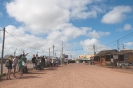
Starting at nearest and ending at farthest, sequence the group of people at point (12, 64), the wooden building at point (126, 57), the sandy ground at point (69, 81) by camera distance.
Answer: the sandy ground at point (69, 81)
the group of people at point (12, 64)
the wooden building at point (126, 57)

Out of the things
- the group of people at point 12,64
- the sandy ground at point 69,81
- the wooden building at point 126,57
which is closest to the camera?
the sandy ground at point 69,81

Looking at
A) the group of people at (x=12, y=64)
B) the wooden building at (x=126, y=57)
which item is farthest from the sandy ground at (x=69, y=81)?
the wooden building at (x=126, y=57)

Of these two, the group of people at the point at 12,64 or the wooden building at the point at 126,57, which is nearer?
the group of people at the point at 12,64

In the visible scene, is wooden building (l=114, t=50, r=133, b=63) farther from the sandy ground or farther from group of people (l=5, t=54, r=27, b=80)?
group of people (l=5, t=54, r=27, b=80)

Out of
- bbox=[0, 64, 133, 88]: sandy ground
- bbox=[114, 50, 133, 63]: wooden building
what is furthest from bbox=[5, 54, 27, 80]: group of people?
bbox=[114, 50, 133, 63]: wooden building

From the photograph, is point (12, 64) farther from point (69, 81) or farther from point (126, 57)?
point (126, 57)

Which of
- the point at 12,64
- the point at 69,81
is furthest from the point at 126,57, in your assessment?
the point at 69,81

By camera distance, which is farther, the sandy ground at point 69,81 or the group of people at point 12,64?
the group of people at point 12,64

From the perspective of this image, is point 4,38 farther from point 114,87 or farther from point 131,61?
point 131,61

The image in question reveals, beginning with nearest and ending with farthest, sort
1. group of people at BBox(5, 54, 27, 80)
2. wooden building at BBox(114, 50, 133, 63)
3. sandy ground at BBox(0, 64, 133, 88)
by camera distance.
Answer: sandy ground at BBox(0, 64, 133, 88), group of people at BBox(5, 54, 27, 80), wooden building at BBox(114, 50, 133, 63)

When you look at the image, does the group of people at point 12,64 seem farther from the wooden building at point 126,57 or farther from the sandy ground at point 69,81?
the wooden building at point 126,57

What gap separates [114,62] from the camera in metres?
39.9

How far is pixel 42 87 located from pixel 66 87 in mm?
1210

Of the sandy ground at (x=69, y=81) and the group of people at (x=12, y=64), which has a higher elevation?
the group of people at (x=12, y=64)
